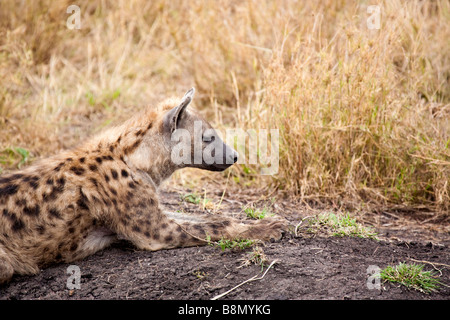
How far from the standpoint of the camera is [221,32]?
622 cm

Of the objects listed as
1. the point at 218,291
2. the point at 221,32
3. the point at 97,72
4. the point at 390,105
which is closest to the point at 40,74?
the point at 97,72

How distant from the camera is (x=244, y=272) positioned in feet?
9.74

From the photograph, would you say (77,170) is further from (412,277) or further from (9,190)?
(412,277)

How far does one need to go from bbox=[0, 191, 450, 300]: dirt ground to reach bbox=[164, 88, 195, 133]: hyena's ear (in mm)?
820

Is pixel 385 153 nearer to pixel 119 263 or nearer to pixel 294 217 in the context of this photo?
pixel 294 217

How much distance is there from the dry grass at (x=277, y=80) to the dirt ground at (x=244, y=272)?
105cm

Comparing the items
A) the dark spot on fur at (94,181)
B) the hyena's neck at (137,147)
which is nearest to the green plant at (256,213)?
the hyena's neck at (137,147)

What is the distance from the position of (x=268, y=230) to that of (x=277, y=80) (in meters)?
1.51

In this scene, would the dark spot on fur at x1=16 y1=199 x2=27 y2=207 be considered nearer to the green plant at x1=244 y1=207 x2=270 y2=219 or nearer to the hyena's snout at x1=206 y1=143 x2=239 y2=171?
the hyena's snout at x1=206 y1=143 x2=239 y2=171

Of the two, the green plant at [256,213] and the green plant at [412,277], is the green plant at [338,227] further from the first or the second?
the green plant at [412,277]

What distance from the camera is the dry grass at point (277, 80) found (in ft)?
14.3

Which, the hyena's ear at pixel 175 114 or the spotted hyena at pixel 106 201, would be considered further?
the hyena's ear at pixel 175 114

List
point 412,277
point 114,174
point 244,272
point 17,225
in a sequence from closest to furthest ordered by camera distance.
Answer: point 412,277
point 244,272
point 17,225
point 114,174

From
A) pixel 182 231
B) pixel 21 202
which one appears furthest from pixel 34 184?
pixel 182 231
